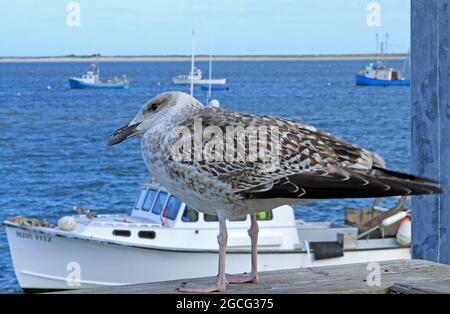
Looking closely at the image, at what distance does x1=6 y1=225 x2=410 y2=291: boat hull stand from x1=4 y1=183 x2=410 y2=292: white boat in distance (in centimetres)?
2

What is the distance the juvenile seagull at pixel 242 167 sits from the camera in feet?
13.3

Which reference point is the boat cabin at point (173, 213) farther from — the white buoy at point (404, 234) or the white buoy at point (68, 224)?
the white buoy at point (404, 234)

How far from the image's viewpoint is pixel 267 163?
4266 millimetres

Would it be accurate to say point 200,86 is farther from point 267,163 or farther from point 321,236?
point 267,163

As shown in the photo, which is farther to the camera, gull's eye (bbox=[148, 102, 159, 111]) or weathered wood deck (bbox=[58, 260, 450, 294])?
gull's eye (bbox=[148, 102, 159, 111])

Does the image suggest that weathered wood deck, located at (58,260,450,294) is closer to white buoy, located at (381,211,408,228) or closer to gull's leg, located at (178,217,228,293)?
gull's leg, located at (178,217,228,293)

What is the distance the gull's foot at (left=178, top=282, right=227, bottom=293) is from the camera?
12.6ft

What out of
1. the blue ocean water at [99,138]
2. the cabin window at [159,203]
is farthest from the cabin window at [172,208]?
the blue ocean water at [99,138]

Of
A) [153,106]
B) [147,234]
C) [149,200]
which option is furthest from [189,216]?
[153,106]

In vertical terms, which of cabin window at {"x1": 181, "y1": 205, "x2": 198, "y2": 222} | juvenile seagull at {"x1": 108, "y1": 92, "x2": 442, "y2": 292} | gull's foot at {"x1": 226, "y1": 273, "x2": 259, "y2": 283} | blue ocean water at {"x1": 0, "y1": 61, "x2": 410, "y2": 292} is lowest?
blue ocean water at {"x1": 0, "y1": 61, "x2": 410, "y2": 292}

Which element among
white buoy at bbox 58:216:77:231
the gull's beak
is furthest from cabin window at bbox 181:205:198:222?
the gull's beak

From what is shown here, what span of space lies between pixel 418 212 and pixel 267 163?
0.97 meters

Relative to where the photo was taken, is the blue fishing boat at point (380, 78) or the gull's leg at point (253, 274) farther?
the blue fishing boat at point (380, 78)

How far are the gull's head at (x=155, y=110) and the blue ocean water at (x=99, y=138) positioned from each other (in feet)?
60.0
